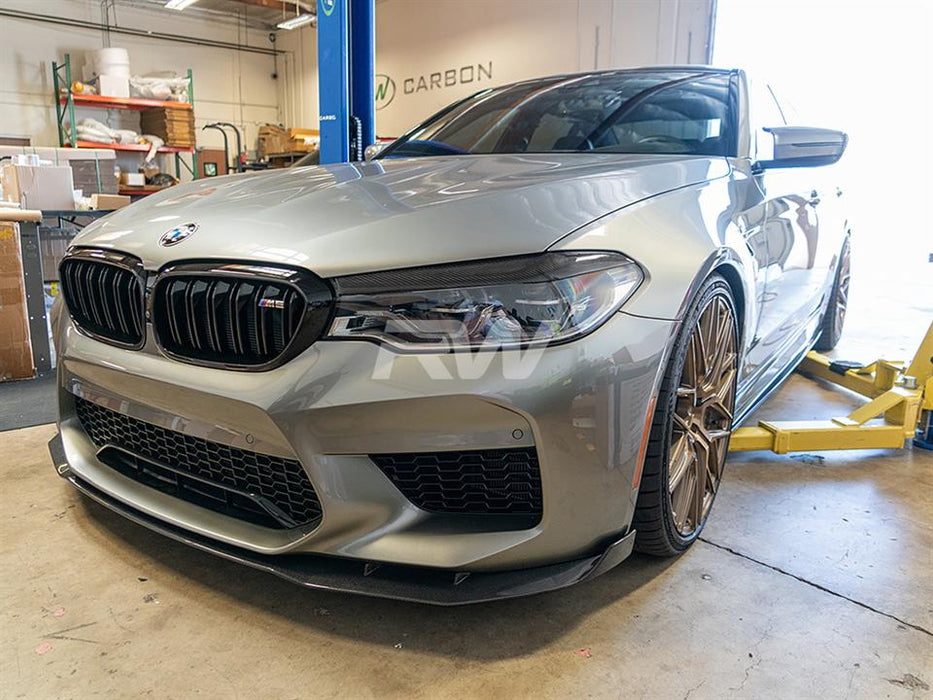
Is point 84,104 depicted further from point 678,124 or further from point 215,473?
point 215,473

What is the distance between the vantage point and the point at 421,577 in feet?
4.11

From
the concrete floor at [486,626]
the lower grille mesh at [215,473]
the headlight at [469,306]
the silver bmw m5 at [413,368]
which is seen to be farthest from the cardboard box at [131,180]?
the headlight at [469,306]

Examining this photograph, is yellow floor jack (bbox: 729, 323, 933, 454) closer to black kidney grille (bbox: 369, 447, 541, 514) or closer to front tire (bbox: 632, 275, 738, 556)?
front tire (bbox: 632, 275, 738, 556)

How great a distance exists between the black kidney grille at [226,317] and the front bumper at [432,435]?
0.15 feet

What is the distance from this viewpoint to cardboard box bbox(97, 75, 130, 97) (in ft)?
34.8

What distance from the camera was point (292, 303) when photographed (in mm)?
1212

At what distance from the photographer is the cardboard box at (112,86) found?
1059 centimetres

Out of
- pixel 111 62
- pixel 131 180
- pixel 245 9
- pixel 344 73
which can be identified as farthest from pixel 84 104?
pixel 344 73

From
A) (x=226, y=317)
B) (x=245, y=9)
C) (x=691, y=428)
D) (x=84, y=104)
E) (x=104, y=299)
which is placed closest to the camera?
(x=226, y=317)

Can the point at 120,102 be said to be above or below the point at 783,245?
above

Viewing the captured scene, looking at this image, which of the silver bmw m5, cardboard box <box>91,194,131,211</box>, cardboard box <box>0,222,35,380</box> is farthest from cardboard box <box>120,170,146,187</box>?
the silver bmw m5

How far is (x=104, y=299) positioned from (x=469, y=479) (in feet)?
2.95

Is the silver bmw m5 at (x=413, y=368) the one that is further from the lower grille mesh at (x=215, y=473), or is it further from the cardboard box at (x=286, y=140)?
the cardboard box at (x=286, y=140)

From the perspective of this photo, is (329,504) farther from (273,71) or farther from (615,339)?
(273,71)
